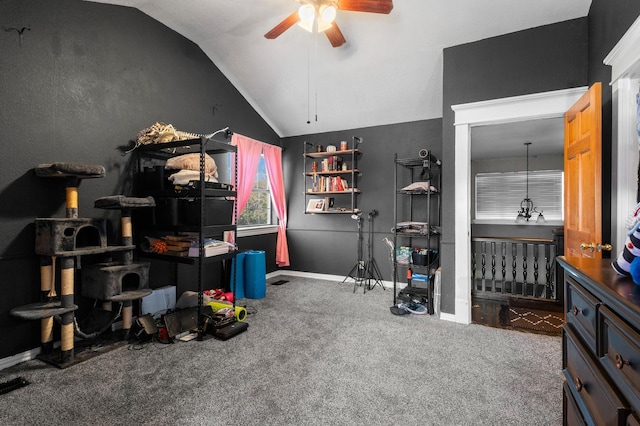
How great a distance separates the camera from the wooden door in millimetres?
2137

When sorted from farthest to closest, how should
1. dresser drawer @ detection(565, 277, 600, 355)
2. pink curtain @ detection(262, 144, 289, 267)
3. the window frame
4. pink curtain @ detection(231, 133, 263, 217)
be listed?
the window frame < pink curtain @ detection(262, 144, 289, 267) < pink curtain @ detection(231, 133, 263, 217) < dresser drawer @ detection(565, 277, 600, 355)

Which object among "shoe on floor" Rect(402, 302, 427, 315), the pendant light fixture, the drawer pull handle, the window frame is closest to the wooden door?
"shoe on floor" Rect(402, 302, 427, 315)

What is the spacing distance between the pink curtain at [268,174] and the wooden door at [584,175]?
361cm

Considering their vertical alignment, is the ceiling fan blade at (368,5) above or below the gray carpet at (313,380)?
above

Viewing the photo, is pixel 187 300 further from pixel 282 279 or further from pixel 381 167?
pixel 381 167

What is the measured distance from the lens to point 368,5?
225 cm

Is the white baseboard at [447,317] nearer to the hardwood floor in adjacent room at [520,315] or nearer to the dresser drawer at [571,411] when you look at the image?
the hardwood floor in adjacent room at [520,315]

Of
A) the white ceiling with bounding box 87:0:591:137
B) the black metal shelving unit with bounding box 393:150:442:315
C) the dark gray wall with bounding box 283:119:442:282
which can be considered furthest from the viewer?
the dark gray wall with bounding box 283:119:442:282

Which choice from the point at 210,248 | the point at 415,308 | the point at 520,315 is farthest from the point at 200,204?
the point at 520,315

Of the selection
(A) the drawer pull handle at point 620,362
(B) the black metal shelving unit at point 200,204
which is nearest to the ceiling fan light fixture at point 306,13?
(B) the black metal shelving unit at point 200,204

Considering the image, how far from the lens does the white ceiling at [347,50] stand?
2930 millimetres

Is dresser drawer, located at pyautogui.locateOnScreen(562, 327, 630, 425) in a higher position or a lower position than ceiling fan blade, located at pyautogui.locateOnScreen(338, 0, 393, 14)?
lower

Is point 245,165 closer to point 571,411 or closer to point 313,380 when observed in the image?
point 313,380

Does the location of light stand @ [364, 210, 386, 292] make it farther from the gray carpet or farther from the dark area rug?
the dark area rug
